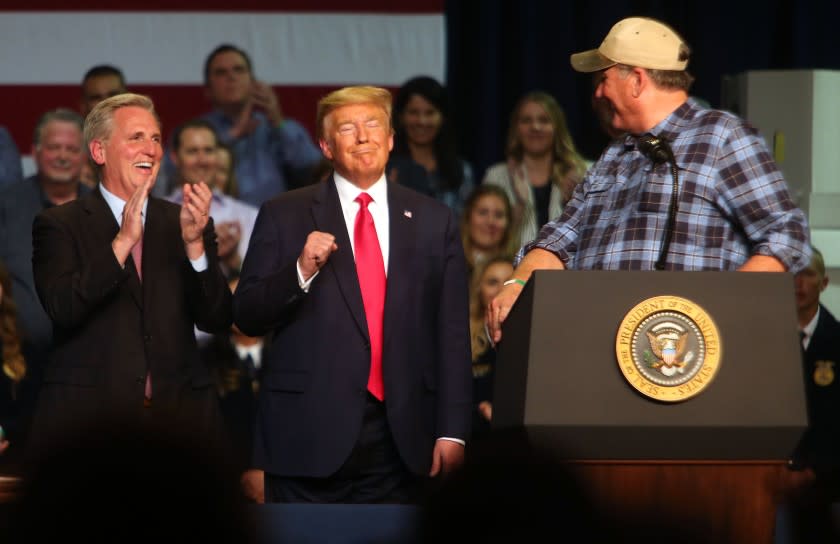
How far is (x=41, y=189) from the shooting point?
16.3ft

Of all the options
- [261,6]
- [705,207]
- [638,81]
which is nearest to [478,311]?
[261,6]

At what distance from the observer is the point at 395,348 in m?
3.30

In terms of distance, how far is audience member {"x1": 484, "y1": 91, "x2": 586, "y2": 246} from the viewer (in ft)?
17.4

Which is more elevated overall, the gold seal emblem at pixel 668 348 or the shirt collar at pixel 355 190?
the shirt collar at pixel 355 190

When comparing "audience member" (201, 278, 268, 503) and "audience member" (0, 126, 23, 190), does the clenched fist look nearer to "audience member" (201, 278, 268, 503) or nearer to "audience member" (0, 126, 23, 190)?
"audience member" (201, 278, 268, 503)

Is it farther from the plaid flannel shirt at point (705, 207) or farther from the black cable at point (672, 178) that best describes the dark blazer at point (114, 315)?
the black cable at point (672, 178)

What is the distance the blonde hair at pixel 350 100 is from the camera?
3377 millimetres

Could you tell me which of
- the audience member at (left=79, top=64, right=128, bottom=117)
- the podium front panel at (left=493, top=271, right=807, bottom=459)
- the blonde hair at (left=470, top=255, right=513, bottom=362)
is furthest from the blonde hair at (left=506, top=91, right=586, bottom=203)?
the podium front panel at (left=493, top=271, right=807, bottom=459)

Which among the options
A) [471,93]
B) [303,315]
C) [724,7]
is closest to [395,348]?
[303,315]

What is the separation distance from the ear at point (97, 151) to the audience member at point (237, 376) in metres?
1.25

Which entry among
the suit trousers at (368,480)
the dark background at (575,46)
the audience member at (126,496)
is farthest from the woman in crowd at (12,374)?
the audience member at (126,496)

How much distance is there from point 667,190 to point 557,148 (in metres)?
2.45

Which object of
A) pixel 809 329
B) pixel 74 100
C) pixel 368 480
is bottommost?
pixel 368 480

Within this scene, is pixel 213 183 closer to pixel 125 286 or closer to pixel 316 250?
pixel 125 286
